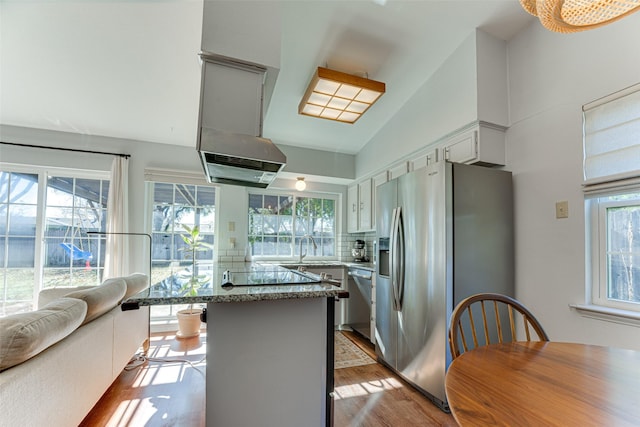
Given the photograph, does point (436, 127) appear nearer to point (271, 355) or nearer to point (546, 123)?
point (546, 123)

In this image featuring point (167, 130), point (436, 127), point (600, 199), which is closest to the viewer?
point (600, 199)

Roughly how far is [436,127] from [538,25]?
1.00 metres

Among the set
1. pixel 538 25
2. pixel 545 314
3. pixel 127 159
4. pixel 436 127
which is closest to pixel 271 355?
pixel 545 314

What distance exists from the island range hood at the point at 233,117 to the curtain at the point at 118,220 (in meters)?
2.15

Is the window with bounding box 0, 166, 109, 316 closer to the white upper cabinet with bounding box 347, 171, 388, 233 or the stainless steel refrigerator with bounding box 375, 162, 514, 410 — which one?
the white upper cabinet with bounding box 347, 171, 388, 233

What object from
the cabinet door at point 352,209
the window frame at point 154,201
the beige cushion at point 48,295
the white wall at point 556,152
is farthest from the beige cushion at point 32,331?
the cabinet door at point 352,209

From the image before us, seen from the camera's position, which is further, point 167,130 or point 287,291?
point 167,130

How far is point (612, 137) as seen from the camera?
1.75m

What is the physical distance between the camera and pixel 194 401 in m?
2.09

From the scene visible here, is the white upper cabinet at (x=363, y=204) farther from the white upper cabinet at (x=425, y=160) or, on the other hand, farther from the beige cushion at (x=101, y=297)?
the beige cushion at (x=101, y=297)

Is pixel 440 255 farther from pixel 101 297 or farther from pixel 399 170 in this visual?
pixel 101 297

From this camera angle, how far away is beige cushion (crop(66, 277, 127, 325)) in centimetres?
181

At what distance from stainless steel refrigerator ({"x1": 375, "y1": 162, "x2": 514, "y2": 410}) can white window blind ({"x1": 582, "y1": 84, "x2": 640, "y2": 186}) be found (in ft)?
1.75

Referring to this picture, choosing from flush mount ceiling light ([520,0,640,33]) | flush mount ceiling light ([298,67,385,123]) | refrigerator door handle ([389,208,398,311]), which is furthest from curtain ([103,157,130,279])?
flush mount ceiling light ([520,0,640,33])
